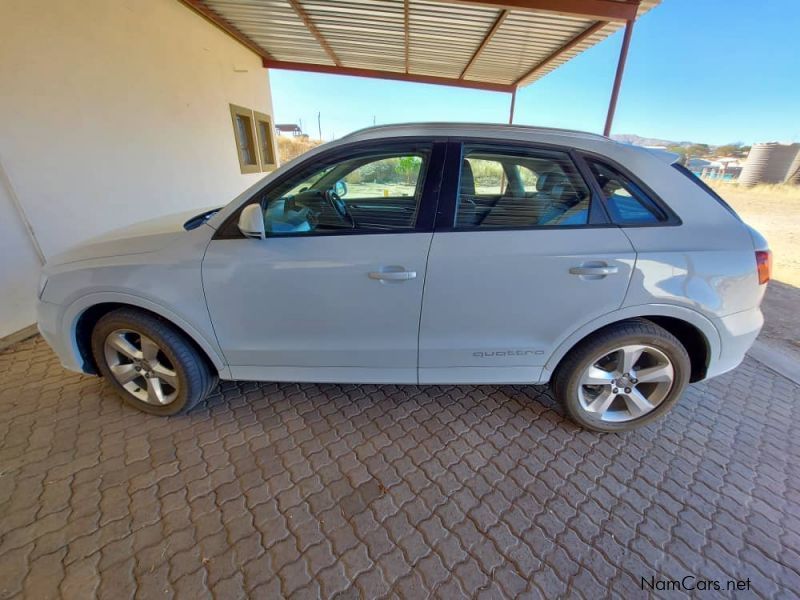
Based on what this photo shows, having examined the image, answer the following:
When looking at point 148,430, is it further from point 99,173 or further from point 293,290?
point 99,173

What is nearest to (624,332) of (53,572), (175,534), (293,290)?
(293,290)

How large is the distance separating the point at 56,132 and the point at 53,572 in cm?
399

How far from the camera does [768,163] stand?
1956 centimetres

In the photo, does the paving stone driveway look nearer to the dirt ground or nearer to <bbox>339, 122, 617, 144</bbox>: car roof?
the dirt ground

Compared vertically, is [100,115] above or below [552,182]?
above

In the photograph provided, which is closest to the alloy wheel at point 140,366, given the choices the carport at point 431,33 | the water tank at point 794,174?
the carport at point 431,33

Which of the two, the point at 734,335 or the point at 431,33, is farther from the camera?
the point at 431,33

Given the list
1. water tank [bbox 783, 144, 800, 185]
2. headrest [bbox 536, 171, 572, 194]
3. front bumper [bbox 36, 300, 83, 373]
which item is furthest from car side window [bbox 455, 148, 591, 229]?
water tank [bbox 783, 144, 800, 185]

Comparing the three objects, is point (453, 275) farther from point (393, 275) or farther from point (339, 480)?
point (339, 480)

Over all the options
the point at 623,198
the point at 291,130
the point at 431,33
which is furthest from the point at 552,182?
the point at 291,130

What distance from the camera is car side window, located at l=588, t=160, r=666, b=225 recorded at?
1.83 meters

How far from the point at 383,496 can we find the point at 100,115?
16.7ft

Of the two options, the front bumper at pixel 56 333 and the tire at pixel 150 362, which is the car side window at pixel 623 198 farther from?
the front bumper at pixel 56 333

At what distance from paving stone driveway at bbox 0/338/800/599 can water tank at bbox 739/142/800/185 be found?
26.0m
